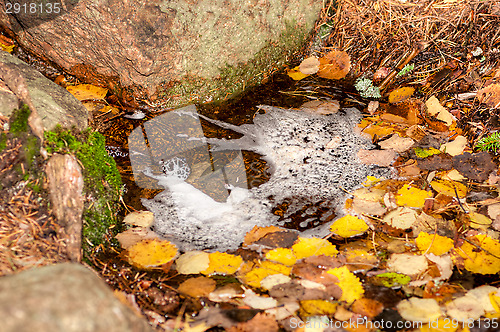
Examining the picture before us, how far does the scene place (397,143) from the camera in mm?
2629

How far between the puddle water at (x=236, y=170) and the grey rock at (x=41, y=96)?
468 millimetres

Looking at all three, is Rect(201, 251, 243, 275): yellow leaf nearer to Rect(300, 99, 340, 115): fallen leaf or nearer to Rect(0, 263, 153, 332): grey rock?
Rect(0, 263, 153, 332): grey rock

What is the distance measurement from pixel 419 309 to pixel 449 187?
998 millimetres

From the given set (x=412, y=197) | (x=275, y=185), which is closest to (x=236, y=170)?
(x=275, y=185)

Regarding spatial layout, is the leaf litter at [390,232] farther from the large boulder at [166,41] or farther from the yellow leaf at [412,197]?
the large boulder at [166,41]

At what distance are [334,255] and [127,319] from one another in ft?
3.78

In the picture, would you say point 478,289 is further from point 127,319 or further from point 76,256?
point 76,256

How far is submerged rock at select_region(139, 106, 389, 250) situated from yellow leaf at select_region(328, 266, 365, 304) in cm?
38

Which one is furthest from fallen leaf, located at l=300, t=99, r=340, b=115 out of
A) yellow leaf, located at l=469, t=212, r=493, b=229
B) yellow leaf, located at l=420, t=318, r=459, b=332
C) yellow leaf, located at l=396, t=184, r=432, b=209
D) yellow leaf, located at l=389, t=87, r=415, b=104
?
yellow leaf, located at l=420, t=318, r=459, b=332

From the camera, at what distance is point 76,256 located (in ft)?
5.52

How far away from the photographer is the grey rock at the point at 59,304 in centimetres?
88

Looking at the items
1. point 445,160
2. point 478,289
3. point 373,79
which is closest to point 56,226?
point 478,289

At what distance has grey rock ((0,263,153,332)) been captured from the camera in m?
0.88

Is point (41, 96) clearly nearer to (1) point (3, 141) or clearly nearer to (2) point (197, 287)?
(1) point (3, 141)
